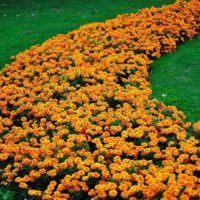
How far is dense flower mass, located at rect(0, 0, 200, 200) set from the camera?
5477 millimetres

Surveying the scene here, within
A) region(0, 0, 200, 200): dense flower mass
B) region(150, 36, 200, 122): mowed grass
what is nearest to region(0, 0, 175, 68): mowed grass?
region(0, 0, 200, 200): dense flower mass

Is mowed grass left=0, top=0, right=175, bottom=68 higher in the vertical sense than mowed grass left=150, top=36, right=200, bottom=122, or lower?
higher

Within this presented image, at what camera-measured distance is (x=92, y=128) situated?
21.7 feet

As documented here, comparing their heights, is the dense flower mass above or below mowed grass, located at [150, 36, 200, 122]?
above

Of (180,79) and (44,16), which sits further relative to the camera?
(44,16)

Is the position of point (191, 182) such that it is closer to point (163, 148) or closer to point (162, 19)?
point (163, 148)

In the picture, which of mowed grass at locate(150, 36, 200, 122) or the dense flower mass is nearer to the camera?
the dense flower mass

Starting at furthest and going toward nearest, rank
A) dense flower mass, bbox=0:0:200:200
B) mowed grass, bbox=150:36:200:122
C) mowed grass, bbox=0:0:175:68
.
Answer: mowed grass, bbox=0:0:175:68 → mowed grass, bbox=150:36:200:122 → dense flower mass, bbox=0:0:200:200

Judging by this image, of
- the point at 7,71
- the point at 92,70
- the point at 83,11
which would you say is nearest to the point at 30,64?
the point at 7,71

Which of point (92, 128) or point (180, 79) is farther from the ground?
point (92, 128)

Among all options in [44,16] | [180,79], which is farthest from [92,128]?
[44,16]

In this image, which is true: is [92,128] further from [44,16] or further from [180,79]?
[44,16]

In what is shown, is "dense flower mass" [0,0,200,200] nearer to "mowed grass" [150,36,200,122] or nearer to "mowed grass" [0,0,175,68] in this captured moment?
"mowed grass" [150,36,200,122]

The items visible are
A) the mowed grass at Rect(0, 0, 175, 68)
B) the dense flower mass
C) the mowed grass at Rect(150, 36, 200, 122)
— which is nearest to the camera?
the dense flower mass
